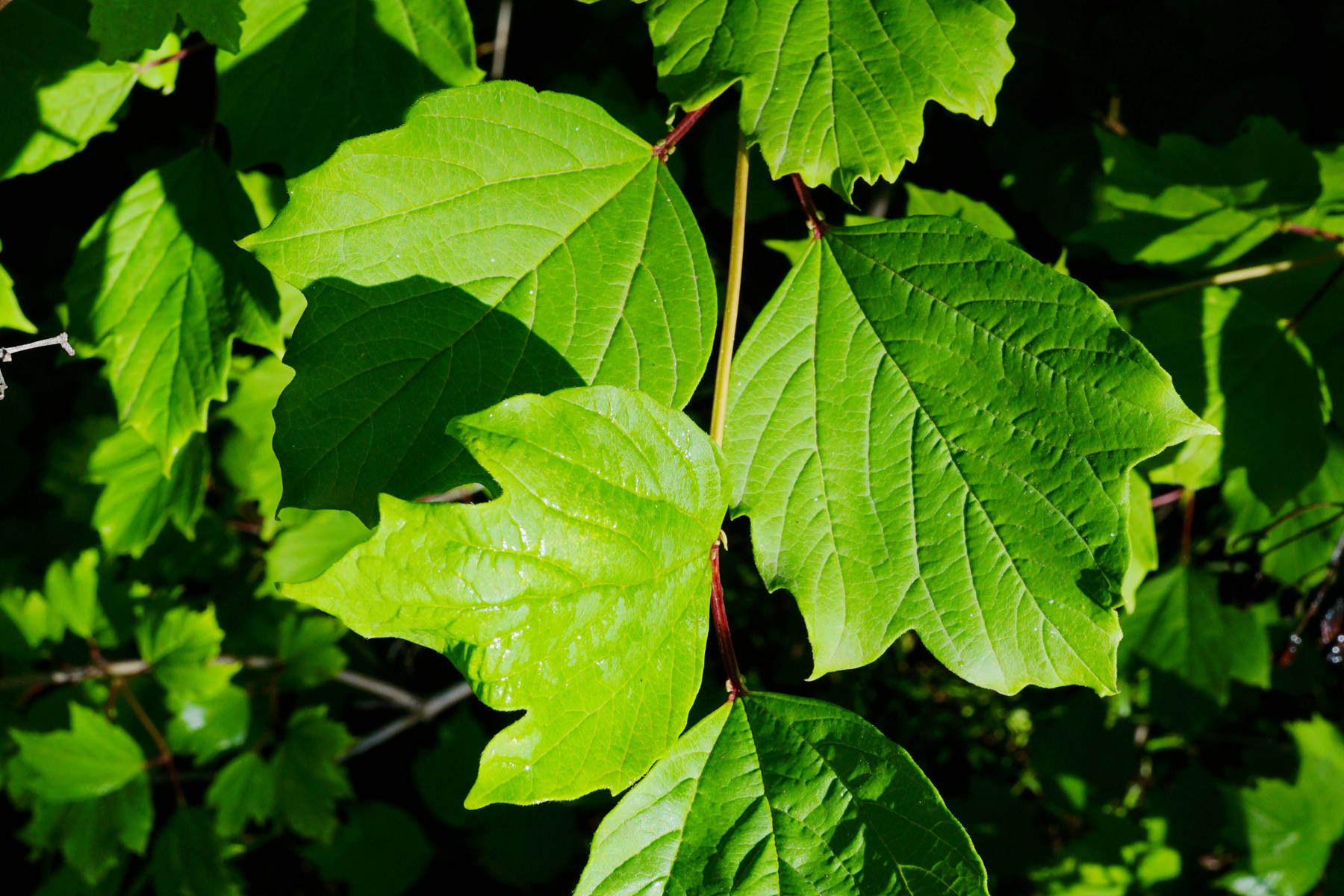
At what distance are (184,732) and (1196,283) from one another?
2393mm

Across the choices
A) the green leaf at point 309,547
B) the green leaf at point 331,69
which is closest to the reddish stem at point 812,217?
the green leaf at point 331,69

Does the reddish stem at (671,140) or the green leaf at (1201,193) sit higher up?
the reddish stem at (671,140)

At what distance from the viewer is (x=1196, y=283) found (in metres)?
1.44

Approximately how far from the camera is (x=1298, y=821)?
2.43m

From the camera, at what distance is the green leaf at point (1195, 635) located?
195 centimetres

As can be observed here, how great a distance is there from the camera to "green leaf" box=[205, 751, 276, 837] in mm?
2244

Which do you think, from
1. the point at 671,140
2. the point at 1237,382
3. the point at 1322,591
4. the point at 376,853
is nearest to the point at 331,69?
the point at 671,140

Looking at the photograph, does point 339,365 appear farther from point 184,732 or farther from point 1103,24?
point 184,732

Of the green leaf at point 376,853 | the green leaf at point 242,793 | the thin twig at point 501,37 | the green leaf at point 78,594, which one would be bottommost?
the green leaf at point 376,853

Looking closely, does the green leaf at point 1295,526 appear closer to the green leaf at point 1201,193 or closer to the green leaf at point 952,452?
the green leaf at point 1201,193

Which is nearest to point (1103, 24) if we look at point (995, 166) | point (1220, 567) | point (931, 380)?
point (995, 166)

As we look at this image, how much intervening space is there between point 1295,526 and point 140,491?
2.33m

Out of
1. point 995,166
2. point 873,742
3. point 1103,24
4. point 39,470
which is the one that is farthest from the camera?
point 39,470

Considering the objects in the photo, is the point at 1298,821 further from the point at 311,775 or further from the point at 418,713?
the point at 311,775
